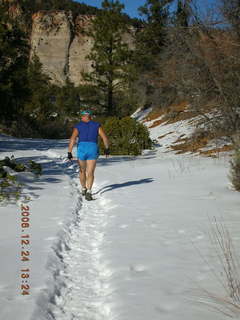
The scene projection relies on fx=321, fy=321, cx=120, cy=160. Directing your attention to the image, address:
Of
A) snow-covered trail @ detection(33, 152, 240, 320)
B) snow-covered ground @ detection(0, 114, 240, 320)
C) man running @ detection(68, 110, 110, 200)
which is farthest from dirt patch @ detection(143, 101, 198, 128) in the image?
Result: snow-covered ground @ detection(0, 114, 240, 320)

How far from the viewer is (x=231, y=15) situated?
11336mm

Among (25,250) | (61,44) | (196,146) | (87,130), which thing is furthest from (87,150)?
(61,44)

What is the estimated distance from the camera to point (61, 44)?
65.1 metres

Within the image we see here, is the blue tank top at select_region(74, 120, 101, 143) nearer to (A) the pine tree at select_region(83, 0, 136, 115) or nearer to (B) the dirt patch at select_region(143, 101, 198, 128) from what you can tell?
(B) the dirt patch at select_region(143, 101, 198, 128)

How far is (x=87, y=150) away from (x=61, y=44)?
209 ft

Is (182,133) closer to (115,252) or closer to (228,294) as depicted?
(115,252)

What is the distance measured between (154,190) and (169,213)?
6.76 ft

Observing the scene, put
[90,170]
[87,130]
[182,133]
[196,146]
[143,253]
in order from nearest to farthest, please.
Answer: [143,253]
[87,130]
[90,170]
[196,146]
[182,133]

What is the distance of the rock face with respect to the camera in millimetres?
64188

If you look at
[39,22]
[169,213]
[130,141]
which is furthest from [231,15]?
[39,22]

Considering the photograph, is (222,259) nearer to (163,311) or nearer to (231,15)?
(163,311)

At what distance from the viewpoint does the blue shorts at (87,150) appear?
6906 millimetres

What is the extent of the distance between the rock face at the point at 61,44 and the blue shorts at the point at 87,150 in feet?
195

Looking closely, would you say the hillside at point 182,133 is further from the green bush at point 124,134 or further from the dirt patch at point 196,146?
Answer: the green bush at point 124,134
